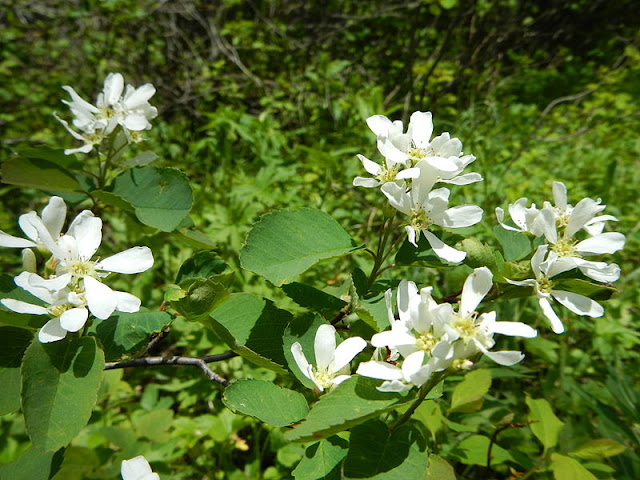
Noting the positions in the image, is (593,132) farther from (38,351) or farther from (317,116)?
(38,351)

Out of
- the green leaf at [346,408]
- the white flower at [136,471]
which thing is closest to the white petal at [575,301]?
the green leaf at [346,408]

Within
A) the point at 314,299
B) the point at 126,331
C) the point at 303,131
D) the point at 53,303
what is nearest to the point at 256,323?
the point at 314,299

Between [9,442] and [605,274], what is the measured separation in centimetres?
211

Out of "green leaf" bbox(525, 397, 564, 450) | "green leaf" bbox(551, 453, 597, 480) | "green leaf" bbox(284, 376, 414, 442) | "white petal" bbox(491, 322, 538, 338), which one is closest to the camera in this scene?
"green leaf" bbox(284, 376, 414, 442)

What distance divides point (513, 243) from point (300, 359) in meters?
0.52

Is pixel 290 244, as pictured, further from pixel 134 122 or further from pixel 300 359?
pixel 134 122

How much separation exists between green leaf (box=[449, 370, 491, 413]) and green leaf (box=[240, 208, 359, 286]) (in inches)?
25.8

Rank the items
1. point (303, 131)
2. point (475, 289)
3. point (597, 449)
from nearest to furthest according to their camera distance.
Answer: point (475, 289)
point (597, 449)
point (303, 131)

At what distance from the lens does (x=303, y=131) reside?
9.89ft

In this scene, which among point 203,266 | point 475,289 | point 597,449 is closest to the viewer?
point 475,289

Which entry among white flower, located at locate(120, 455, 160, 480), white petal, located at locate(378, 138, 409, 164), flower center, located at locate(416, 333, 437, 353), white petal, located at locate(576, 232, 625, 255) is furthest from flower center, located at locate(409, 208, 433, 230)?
white flower, located at locate(120, 455, 160, 480)

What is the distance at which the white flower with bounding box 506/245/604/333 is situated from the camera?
77 cm

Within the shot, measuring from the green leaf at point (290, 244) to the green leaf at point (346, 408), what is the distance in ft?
0.74

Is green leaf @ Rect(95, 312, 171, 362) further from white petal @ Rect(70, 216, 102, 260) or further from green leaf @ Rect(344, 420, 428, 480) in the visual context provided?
green leaf @ Rect(344, 420, 428, 480)
